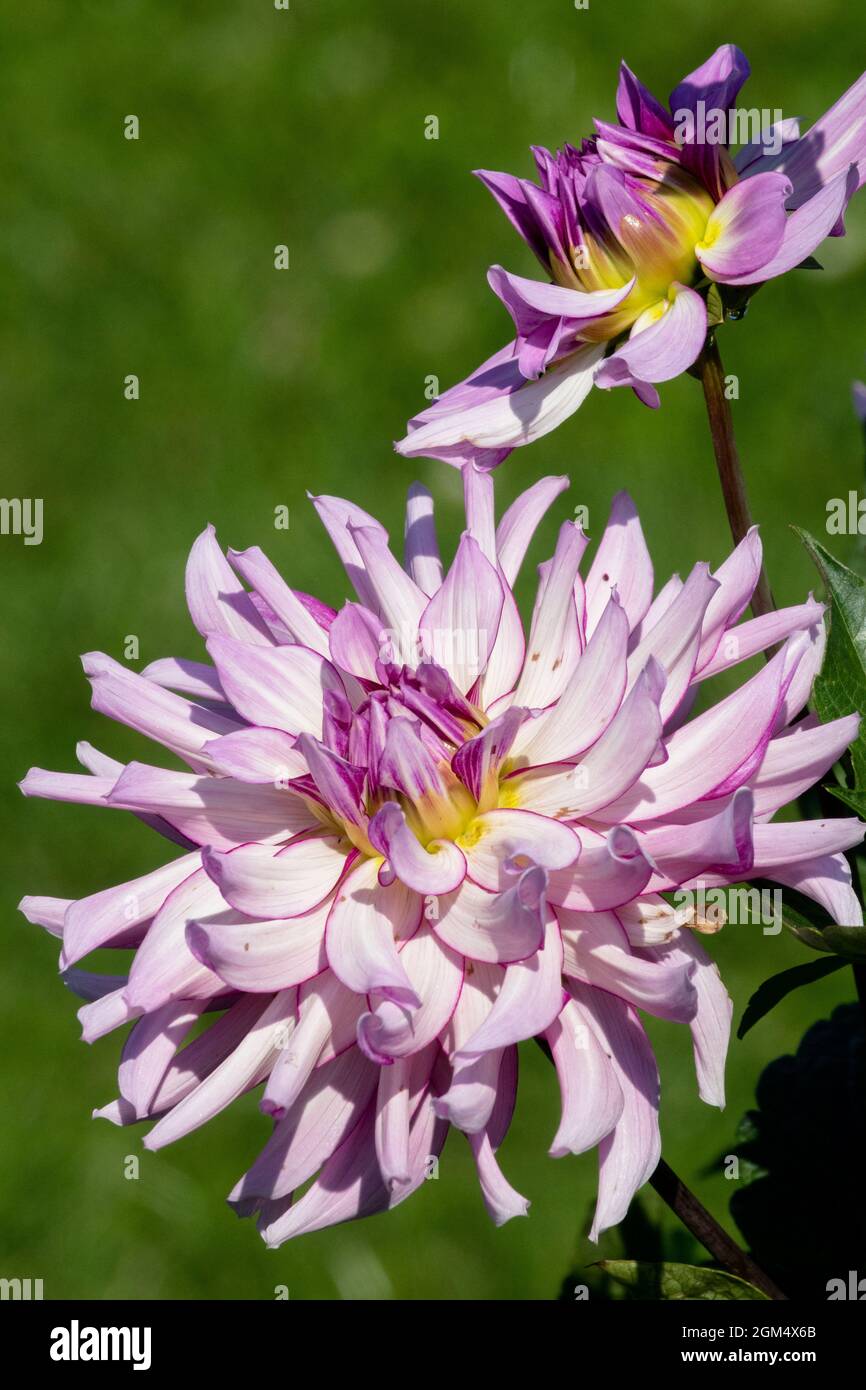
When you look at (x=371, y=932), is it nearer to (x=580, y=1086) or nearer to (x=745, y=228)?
(x=580, y=1086)

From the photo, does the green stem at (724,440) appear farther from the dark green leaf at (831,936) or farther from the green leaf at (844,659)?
the dark green leaf at (831,936)

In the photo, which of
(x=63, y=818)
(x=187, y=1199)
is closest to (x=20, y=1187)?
(x=187, y=1199)

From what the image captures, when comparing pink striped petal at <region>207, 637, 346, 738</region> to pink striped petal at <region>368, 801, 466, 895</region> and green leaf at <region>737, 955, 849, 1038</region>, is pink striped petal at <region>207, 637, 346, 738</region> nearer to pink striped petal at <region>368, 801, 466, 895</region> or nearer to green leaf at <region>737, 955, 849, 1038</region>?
pink striped petal at <region>368, 801, 466, 895</region>

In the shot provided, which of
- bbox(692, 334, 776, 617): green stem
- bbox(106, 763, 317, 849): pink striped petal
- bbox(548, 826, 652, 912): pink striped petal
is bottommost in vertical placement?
bbox(548, 826, 652, 912): pink striped petal

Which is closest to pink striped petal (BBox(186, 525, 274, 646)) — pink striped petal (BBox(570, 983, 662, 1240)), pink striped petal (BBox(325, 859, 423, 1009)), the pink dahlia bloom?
the pink dahlia bloom

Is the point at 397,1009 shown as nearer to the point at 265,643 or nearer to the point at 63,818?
the point at 265,643
